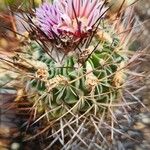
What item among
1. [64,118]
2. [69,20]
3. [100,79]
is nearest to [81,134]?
[64,118]

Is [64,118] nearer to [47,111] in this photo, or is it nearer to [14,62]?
[47,111]

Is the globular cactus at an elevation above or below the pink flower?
below

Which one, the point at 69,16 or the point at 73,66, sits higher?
the point at 69,16

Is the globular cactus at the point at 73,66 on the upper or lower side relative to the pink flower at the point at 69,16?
lower

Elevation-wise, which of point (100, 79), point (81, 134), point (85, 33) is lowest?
point (81, 134)

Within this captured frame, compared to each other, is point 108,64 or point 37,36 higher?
point 37,36

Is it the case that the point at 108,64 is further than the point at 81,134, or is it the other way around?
the point at 81,134
